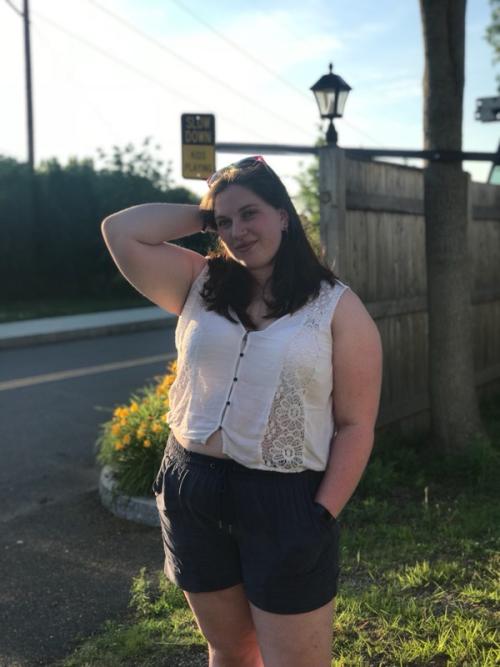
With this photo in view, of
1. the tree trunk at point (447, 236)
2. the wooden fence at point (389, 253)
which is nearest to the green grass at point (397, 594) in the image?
the tree trunk at point (447, 236)

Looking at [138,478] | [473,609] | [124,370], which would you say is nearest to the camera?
[473,609]

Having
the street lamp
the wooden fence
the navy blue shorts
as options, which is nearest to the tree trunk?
the wooden fence

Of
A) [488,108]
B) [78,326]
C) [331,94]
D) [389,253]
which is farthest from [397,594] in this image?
[78,326]

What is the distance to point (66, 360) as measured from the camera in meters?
11.3

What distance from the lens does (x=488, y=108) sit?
23.6 feet

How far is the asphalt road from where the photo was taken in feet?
11.2

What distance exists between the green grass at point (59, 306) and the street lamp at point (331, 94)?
11962 millimetres

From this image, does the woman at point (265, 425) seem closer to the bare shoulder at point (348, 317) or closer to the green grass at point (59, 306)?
the bare shoulder at point (348, 317)

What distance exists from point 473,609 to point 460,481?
2024mm

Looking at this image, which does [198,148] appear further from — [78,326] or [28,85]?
[28,85]

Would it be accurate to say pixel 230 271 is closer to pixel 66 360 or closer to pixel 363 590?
pixel 363 590

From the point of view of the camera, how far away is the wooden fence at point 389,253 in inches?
196

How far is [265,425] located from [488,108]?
244 inches

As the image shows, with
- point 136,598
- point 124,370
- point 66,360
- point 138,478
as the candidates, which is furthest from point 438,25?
point 66,360
